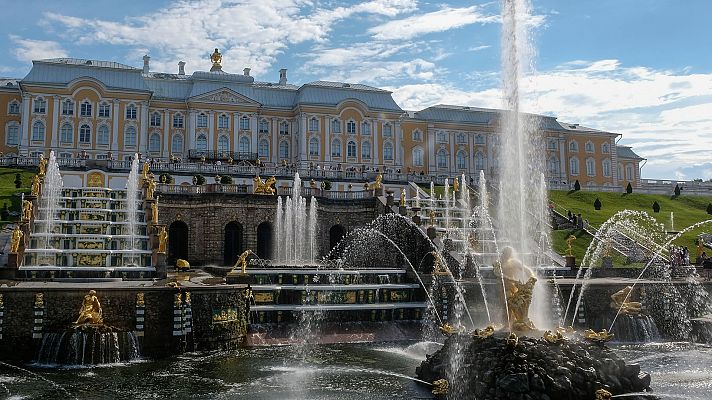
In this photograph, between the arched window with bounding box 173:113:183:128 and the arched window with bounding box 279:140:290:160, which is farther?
the arched window with bounding box 279:140:290:160

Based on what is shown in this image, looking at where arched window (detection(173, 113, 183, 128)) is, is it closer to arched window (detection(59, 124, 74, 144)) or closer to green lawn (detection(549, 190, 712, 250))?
arched window (detection(59, 124, 74, 144))

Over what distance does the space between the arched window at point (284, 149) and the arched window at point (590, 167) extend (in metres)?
38.0

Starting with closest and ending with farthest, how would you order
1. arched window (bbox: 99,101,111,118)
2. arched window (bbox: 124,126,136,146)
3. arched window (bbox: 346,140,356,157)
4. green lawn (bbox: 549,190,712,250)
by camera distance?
green lawn (bbox: 549,190,712,250)
arched window (bbox: 99,101,111,118)
arched window (bbox: 124,126,136,146)
arched window (bbox: 346,140,356,157)

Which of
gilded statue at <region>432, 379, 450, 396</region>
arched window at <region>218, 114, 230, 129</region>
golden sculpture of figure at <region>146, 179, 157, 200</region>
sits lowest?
gilded statue at <region>432, 379, 450, 396</region>

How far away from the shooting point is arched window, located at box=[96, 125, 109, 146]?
196 ft

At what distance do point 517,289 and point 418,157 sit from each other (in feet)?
196

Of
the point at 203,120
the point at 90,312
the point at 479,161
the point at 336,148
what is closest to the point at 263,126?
the point at 203,120

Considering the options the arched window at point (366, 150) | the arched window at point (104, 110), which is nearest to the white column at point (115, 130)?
the arched window at point (104, 110)

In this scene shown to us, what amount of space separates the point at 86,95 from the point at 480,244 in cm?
4308

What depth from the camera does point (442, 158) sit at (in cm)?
7319

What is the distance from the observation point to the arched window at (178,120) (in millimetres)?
63125

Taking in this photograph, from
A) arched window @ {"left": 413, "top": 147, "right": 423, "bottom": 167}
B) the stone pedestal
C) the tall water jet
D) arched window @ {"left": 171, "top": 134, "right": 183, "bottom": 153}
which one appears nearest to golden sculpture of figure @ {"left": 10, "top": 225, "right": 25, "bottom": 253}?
the tall water jet

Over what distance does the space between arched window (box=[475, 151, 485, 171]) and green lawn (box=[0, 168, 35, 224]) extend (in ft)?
155

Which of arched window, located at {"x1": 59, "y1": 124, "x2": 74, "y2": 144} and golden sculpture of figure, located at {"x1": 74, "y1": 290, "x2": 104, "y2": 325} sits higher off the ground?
arched window, located at {"x1": 59, "y1": 124, "x2": 74, "y2": 144}
